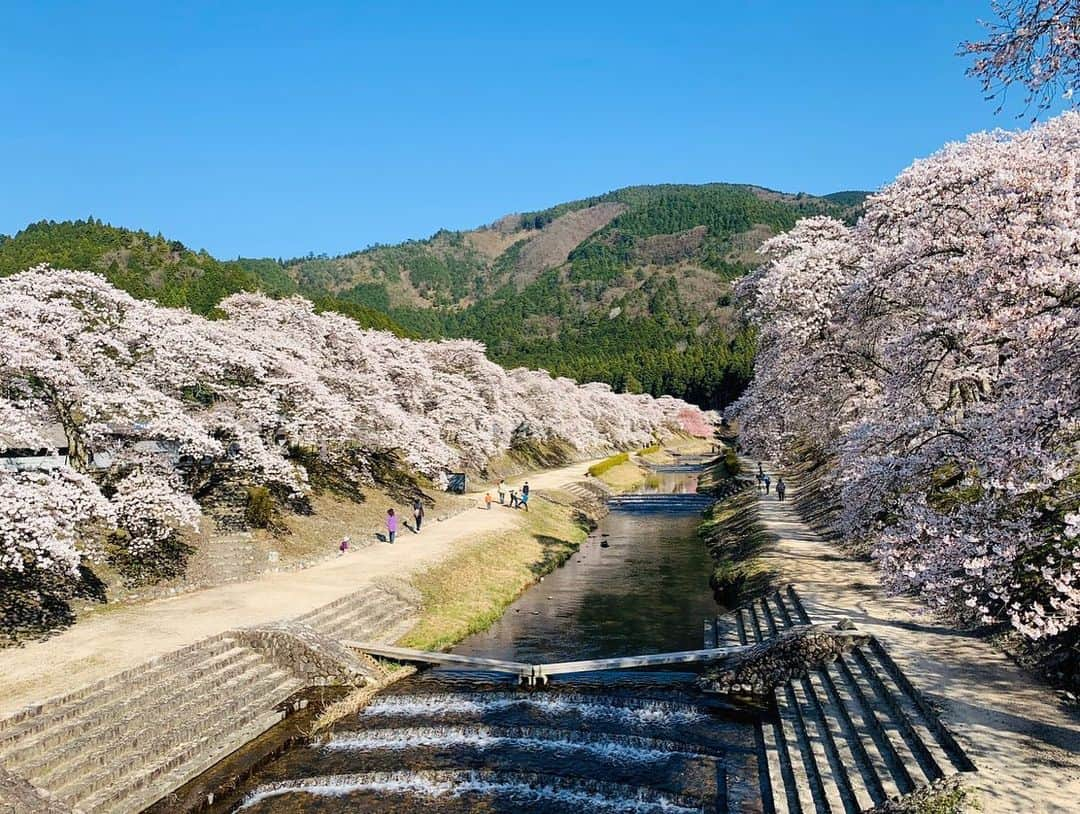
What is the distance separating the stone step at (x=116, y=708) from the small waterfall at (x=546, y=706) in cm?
384

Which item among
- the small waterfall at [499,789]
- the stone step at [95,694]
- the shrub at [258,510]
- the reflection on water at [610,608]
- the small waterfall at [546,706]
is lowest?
the reflection on water at [610,608]

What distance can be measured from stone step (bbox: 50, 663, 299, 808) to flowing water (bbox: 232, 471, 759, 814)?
5.97 ft

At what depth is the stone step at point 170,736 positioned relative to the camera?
44.8ft

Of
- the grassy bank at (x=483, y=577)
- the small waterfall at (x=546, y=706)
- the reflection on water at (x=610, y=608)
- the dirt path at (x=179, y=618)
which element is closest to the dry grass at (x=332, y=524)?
the dirt path at (x=179, y=618)

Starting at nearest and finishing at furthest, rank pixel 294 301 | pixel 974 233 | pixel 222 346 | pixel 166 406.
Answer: pixel 974 233
pixel 166 406
pixel 222 346
pixel 294 301

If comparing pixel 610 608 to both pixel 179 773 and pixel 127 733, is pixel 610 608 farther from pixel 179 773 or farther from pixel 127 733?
pixel 127 733

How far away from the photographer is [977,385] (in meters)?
18.7

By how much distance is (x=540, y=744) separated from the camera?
55.1 ft

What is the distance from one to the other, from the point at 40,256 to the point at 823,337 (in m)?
109

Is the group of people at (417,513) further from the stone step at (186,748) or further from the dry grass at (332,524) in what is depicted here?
the stone step at (186,748)

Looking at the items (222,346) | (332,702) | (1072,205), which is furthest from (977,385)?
(222,346)

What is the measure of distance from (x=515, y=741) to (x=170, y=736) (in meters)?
7.30

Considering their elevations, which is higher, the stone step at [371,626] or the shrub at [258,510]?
the shrub at [258,510]

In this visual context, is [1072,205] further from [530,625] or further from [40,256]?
[40,256]
